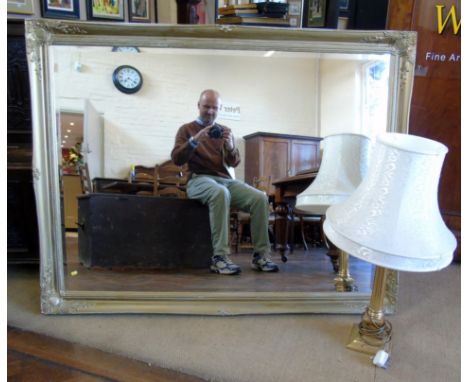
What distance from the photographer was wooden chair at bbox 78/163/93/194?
3.52 feet

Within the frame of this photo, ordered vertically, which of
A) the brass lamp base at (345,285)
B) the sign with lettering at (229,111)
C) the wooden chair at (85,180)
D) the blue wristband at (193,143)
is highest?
the sign with lettering at (229,111)

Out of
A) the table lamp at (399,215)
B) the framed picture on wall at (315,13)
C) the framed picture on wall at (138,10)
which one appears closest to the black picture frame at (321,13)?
the framed picture on wall at (315,13)

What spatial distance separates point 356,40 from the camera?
0.99m

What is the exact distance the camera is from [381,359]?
78 centimetres

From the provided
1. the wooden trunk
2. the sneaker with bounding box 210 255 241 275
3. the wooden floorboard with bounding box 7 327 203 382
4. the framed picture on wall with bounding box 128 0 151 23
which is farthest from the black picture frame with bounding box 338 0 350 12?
the wooden floorboard with bounding box 7 327 203 382

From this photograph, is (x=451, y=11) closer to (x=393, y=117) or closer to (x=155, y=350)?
(x=393, y=117)

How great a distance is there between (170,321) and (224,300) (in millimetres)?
173

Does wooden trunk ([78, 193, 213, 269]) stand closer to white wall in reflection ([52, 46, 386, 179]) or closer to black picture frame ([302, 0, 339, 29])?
white wall in reflection ([52, 46, 386, 179])

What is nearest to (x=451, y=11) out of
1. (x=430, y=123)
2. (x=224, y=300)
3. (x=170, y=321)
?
(x=430, y=123)

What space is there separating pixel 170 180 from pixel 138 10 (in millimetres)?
719

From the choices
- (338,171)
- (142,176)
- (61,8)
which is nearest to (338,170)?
(338,171)

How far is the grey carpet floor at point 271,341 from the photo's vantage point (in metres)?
0.76

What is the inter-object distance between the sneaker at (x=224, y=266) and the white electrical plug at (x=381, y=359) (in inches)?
17.9

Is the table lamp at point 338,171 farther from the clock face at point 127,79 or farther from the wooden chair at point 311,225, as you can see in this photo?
the clock face at point 127,79
